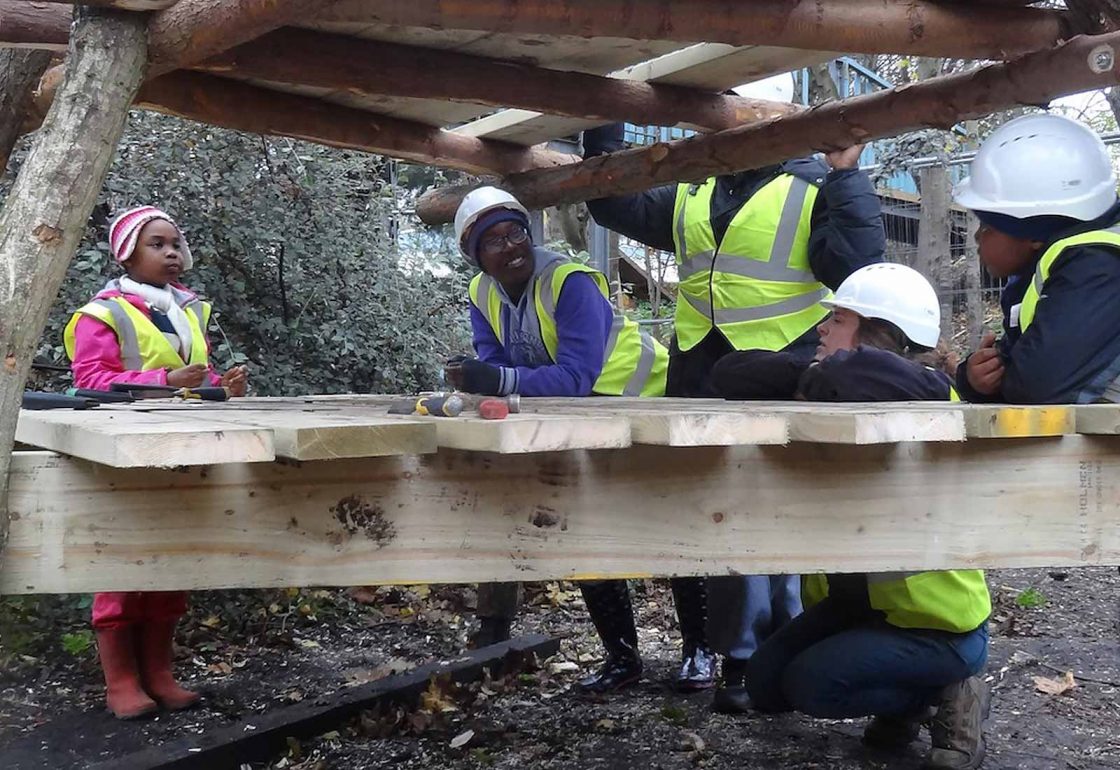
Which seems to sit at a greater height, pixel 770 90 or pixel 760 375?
pixel 770 90

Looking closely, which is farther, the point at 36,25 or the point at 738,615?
the point at 738,615

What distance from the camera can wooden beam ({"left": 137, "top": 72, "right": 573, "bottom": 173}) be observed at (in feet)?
12.4

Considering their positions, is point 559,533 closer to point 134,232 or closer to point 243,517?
point 243,517

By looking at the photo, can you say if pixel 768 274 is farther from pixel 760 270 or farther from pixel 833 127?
pixel 833 127

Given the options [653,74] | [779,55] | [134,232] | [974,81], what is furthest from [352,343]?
[974,81]

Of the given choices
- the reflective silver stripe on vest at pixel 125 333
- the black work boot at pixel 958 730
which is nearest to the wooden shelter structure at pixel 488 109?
the reflective silver stripe on vest at pixel 125 333

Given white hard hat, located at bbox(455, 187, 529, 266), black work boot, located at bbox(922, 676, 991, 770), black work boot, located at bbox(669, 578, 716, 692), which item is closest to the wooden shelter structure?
white hard hat, located at bbox(455, 187, 529, 266)

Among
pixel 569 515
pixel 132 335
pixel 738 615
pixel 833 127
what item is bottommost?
pixel 738 615

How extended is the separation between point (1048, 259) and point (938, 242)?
622 centimetres

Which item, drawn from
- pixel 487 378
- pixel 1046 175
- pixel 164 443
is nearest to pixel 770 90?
pixel 487 378

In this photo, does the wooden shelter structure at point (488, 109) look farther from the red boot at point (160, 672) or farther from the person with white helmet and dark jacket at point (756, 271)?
the red boot at point (160, 672)

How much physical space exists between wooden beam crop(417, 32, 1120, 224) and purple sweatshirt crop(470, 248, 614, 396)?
1.95ft

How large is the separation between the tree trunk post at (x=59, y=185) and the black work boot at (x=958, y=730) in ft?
8.24

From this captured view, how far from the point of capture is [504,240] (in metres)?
3.93
